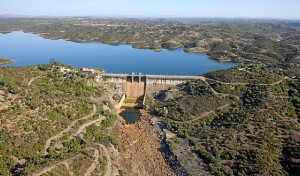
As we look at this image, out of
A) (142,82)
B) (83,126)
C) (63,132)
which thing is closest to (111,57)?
(142,82)

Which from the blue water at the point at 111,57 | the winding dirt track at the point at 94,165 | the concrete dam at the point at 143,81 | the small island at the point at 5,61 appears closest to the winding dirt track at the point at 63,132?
the winding dirt track at the point at 94,165

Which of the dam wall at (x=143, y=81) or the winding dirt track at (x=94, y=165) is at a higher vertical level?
the dam wall at (x=143, y=81)

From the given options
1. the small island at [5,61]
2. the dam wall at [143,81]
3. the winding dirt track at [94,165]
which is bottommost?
the winding dirt track at [94,165]

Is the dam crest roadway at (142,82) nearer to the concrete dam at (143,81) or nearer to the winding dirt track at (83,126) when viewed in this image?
the concrete dam at (143,81)

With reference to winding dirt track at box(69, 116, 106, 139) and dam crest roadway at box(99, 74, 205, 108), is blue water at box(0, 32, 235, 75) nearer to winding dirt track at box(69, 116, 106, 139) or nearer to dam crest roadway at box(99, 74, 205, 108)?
dam crest roadway at box(99, 74, 205, 108)

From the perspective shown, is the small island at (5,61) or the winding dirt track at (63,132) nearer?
the winding dirt track at (63,132)

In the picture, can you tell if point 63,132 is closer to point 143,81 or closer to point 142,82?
point 142,82

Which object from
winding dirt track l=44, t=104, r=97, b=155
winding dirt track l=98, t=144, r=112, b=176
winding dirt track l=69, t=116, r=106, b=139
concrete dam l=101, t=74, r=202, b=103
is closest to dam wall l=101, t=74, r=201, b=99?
concrete dam l=101, t=74, r=202, b=103
